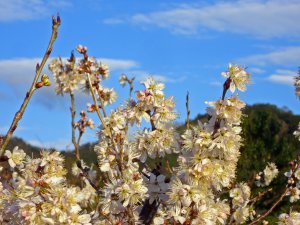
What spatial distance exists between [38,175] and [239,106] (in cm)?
114

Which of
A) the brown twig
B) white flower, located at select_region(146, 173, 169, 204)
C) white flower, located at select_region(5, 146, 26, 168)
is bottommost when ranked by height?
white flower, located at select_region(146, 173, 169, 204)

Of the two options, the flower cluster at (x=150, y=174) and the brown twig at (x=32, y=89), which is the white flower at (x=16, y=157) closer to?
the flower cluster at (x=150, y=174)

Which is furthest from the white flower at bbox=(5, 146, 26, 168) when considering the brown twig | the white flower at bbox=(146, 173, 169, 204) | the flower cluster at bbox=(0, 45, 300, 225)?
the white flower at bbox=(146, 173, 169, 204)

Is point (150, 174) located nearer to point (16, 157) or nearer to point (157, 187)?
point (157, 187)

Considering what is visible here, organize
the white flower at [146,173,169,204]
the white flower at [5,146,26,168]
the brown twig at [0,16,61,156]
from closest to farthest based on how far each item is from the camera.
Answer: the brown twig at [0,16,61,156] < the white flower at [146,173,169,204] < the white flower at [5,146,26,168]

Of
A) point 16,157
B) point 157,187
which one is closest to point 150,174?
point 157,187

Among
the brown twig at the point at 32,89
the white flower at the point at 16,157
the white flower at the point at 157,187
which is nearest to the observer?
the brown twig at the point at 32,89

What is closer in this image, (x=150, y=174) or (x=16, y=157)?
(x=150, y=174)

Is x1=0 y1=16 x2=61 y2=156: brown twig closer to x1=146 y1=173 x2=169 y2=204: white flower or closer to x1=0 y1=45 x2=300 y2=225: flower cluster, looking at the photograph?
x1=0 y1=45 x2=300 y2=225: flower cluster

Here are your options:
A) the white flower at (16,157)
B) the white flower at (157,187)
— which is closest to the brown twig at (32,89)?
the white flower at (16,157)

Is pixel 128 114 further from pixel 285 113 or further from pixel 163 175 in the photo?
pixel 285 113

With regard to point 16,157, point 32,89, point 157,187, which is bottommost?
point 157,187

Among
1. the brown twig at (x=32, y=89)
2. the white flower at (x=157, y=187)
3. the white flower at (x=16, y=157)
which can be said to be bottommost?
the white flower at (x=157, y=187)

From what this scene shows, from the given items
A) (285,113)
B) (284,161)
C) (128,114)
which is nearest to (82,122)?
(128,114)
